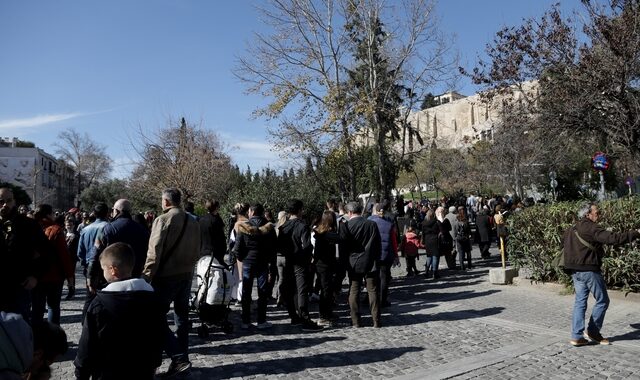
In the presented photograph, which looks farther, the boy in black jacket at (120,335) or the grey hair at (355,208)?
the grey hair at (355,208)

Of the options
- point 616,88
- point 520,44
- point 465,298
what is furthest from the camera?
point 520,44

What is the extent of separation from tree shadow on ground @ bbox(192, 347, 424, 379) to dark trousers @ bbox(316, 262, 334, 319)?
1528 mm

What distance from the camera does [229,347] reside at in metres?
6.45

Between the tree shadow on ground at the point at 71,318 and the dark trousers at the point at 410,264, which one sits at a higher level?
the dark trousers at the point at 410,264

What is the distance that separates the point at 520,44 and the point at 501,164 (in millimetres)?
18353

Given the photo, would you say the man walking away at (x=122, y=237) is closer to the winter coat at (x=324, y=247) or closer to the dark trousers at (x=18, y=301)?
the dark trousers at (x=18, y=301)

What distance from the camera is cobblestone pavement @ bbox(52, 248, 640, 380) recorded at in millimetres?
5379

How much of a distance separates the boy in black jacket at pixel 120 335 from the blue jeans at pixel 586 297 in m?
5.06

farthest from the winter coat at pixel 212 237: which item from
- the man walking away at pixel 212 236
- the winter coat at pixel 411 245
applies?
the winter coat at pixel 411 245

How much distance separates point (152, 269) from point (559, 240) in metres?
7.63

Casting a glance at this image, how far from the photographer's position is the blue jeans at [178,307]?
5314 millimetres

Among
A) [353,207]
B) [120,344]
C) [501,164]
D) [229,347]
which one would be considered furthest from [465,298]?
[501,164]

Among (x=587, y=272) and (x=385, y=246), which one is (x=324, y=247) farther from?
(x=587, y=272)

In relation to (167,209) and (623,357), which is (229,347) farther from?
(623,357)
